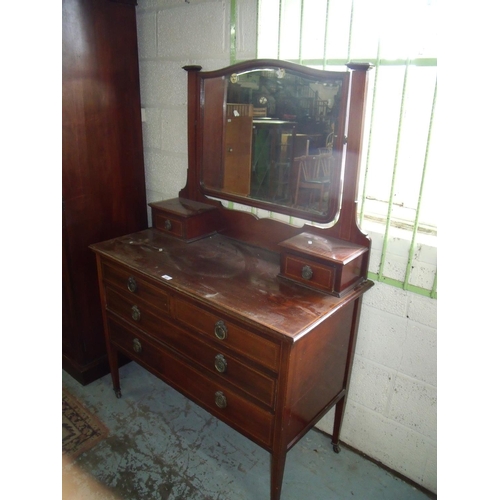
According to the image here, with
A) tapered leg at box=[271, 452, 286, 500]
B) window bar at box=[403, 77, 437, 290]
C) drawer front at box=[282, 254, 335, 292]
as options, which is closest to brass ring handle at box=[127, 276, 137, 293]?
drawer front at box=[282, 254, 335, 292]

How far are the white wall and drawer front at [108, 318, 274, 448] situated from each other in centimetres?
54

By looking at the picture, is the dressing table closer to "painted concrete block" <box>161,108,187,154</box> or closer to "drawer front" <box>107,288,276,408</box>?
"drawer front" <box>107,288,276,408</box>

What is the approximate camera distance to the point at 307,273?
1.45 metres

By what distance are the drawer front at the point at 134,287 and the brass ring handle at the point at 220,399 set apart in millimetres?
361

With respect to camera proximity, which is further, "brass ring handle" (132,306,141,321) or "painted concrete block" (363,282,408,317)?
"brass ring handle" (132,306,141,321)

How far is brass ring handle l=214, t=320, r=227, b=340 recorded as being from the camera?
1.39 meters

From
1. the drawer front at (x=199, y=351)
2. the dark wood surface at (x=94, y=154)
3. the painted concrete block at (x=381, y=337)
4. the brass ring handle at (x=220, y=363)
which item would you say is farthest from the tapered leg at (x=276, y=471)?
the dark wood surface at (x=94, y=154)

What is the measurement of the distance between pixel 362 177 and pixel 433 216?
287mm

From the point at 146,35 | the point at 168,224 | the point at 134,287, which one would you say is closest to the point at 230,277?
the point at 134,287

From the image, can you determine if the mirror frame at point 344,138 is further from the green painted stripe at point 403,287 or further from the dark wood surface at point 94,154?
the dark wood surface at point 94,154

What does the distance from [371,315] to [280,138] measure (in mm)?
792

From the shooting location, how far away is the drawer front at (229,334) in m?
1.29

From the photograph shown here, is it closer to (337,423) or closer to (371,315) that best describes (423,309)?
(371,315)
